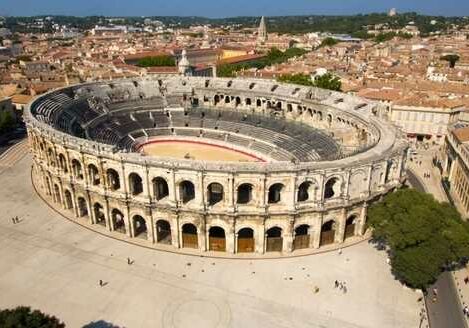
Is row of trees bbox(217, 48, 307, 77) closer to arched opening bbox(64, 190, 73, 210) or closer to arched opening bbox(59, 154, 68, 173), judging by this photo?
arched opening bbox(64, 190, 73, 210)

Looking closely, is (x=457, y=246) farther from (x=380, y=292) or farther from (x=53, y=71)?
(x=53, y=71)

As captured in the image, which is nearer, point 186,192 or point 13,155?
point 186,192

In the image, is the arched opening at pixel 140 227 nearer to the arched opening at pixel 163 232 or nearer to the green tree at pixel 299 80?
the arched opening at pixel 163 232

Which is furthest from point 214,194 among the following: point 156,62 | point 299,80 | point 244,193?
point 156,62

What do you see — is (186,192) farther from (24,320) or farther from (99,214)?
(24,320)

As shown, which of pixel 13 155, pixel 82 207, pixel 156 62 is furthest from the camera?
pixel 156 62

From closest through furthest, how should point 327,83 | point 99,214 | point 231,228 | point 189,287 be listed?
point 189,287 < point 231,228 < point 99,214 < point 327,83

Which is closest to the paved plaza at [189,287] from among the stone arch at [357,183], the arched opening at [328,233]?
the arched opening at [328,233]

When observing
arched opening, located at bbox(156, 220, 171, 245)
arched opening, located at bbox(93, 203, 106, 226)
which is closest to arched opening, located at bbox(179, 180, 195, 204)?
arched opening, located at bbox(156, 220, 171, 245)
